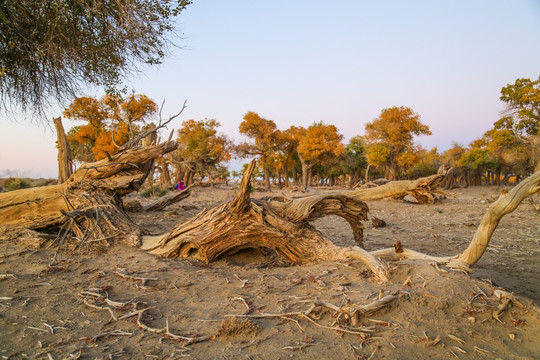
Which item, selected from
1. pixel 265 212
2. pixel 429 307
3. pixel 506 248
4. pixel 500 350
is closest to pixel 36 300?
pixel 265 212

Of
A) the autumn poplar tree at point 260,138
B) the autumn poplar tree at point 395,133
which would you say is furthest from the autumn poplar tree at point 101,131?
the autumn poplar tree at point 395,133

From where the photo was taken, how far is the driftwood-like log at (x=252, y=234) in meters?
4.85

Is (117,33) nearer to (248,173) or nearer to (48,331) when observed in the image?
(248,173)

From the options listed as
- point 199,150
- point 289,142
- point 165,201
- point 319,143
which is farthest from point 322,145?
point 165,201

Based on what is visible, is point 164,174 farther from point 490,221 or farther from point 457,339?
point 457,339

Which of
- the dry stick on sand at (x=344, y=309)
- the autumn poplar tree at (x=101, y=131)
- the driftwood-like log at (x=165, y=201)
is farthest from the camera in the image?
the autumn poplar tree at (x=101, y=131)

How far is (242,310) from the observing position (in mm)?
3260

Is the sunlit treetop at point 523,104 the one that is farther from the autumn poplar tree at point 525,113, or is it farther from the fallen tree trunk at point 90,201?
the fallen tree trunk at point 90,201

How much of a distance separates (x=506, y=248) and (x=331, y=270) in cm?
459

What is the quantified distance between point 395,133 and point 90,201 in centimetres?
3083

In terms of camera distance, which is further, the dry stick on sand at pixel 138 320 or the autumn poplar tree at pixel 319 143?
the autumn poplar tree at pixel 319 143

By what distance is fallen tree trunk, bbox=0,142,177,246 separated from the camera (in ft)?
18.0

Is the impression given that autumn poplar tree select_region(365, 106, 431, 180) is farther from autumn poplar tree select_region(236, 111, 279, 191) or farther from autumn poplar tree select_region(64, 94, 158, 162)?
autumn poplar tree select_region(64, 94, 158, 162)

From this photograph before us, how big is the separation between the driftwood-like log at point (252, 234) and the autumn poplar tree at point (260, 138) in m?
26.0
